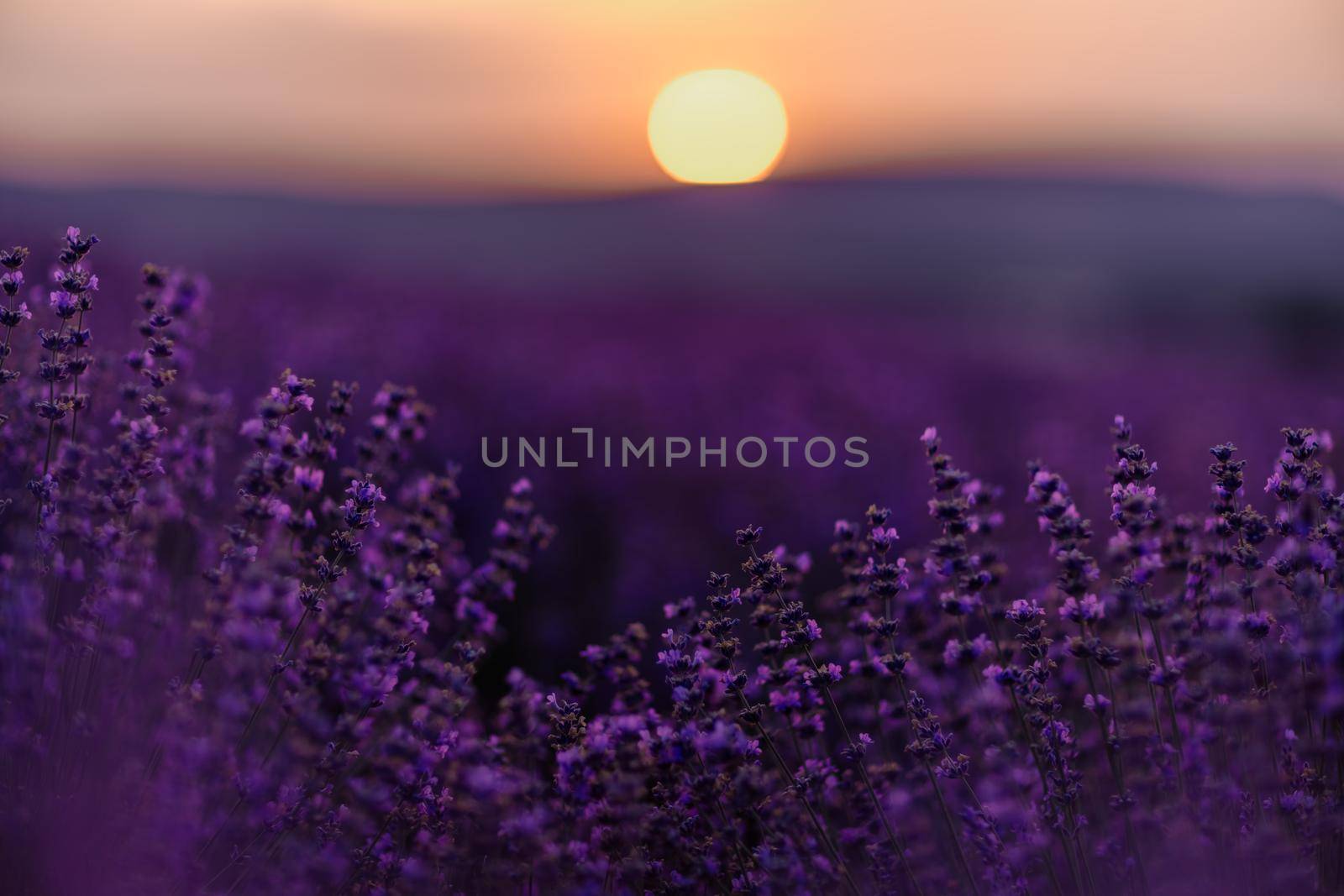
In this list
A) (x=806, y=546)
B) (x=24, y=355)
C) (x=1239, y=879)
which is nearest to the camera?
(x=1239, y=879)

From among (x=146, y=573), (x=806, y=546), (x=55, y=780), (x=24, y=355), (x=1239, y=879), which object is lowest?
(x=1239, y=879)

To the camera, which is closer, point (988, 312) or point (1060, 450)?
point (1060, 450)

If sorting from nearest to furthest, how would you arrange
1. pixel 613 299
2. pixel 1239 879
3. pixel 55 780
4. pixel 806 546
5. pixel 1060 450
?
pixel 1239 879
pixel 55 780
pixel 806 546
pixel 1060 450
pixel 613 299

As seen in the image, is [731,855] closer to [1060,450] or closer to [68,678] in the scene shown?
[68,678]

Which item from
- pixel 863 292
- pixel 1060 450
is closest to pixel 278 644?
pixel 1060 450

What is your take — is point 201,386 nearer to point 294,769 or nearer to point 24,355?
point 24,355

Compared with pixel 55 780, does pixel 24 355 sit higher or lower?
higher
